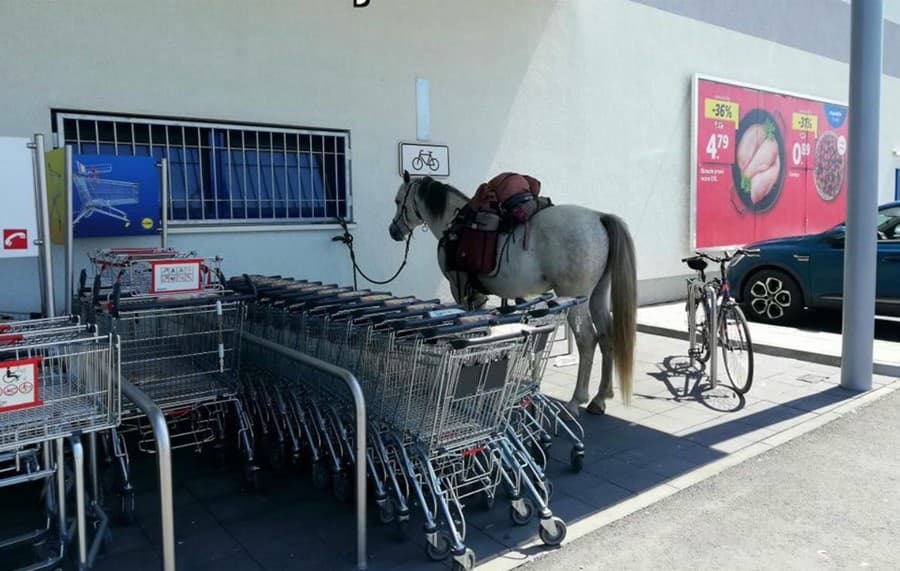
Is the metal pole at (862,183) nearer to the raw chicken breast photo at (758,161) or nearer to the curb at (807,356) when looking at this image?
the curb at (807,356)

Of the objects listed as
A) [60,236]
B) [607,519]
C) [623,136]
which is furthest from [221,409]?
[623,136]

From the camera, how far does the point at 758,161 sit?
1181 centimetres

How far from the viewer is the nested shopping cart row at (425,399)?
3.12 metres

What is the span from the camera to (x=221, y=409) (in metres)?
4.45

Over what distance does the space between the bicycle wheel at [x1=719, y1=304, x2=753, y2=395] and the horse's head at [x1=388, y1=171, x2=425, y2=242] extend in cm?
A: 276

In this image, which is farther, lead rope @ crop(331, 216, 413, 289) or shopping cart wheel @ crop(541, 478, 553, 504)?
lead rope @ crop(331, 216, 413, 289)

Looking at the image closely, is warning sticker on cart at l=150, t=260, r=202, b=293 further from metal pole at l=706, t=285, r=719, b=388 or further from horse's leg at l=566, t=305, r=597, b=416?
metal pole at l=706, t=285, r=719, b=388

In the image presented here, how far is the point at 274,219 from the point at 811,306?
6.92 meters

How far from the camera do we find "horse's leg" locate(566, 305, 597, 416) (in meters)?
5.23

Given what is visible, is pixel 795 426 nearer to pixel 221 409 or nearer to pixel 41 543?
pixel 221 409

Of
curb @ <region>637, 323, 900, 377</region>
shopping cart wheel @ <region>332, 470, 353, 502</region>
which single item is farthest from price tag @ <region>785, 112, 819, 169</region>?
shopping cart wheel @ <region>332, 470, 353, 502</region>

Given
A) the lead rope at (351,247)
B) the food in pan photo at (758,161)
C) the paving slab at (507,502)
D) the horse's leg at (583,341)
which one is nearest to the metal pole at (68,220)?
the paving slab at (507,502)

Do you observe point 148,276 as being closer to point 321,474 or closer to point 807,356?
point 321,474

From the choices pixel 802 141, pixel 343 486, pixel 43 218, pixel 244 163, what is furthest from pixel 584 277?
pixel 802 141
